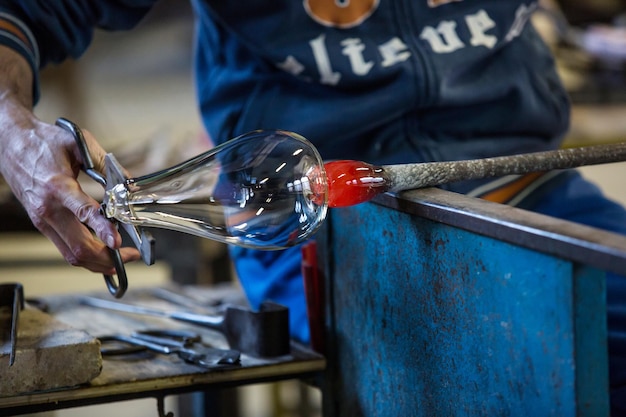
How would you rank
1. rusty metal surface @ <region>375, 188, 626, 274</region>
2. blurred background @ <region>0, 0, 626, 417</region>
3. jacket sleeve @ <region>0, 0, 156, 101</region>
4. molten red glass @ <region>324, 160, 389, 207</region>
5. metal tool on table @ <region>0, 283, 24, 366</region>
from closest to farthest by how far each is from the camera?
rusty metal surface @ <region>375, 188, 626, 274</region>, molten red glass @ <region>324, 160, 389, 207</region>, metal tool on table @ <region>0, 283, 24, 366</region>, jacket sleeve @ <region>0, 0, 156, 101</region>, blurred background @ <region>0, 0, 626, 417</region>

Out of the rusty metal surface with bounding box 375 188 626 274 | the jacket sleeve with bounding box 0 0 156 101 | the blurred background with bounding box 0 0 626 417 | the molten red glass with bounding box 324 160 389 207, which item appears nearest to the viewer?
the rusty metal surface with bounding box 375 188 626 274

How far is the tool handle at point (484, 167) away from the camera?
80 cm

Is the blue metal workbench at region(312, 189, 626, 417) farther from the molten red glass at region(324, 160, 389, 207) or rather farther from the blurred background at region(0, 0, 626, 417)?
the blurred background at region(0, 0, 626, 417)

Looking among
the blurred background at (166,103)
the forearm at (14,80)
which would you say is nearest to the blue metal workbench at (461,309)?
the forearm at (14,80)

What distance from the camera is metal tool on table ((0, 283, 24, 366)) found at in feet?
3.00

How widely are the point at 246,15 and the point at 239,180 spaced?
434mm

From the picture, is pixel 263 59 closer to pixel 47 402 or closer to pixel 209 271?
pixel 47 402

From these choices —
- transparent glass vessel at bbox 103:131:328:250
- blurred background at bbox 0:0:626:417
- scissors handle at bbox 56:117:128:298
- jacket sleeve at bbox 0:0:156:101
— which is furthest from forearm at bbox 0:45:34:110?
blurred background at bbox 0:0:626:417

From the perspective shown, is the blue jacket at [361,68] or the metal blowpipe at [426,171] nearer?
the metal blowpipe at [426,171]

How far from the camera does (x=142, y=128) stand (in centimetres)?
317

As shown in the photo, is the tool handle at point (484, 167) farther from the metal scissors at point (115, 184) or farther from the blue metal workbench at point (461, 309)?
the metal scissors at point (115, 184)

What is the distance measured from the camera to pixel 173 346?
1024 millimetres

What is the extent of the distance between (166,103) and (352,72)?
2225 mm

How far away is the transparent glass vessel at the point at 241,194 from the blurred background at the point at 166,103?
1.19 meters
